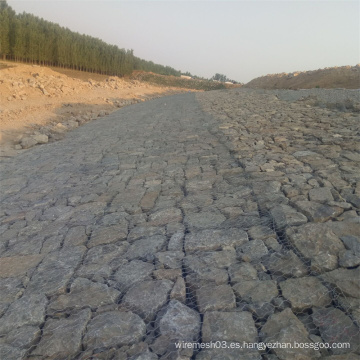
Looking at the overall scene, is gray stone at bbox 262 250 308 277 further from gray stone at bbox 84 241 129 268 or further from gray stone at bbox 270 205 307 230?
gray stone at bbox 84 241 129 268

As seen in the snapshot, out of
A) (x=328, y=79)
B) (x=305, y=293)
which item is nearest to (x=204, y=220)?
(x=305, y=293)

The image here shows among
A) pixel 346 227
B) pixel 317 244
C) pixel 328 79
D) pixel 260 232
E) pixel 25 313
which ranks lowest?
pixel 25 313

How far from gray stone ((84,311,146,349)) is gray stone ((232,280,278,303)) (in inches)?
27.2

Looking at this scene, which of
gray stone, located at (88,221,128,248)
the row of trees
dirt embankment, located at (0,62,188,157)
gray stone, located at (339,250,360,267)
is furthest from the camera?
the row of trees

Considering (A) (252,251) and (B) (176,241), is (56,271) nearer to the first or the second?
(B) (176,241)

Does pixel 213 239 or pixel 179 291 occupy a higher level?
pixel 213 239

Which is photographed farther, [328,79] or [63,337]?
[328,79]

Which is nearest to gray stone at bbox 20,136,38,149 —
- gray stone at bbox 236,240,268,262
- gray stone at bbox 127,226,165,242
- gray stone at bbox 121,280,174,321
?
gray stone at bbox 127,226,165,242

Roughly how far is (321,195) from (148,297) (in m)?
2.09

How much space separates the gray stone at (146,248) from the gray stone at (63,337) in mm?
649

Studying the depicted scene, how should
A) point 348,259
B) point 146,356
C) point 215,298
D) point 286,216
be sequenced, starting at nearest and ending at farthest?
point 146,356 < point 215,298 < point 348,259 < point 286,216

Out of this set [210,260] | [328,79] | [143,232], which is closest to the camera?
[210,260]

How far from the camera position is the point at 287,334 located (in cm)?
162

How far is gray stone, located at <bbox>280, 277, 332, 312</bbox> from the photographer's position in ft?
5.94
